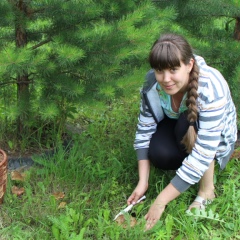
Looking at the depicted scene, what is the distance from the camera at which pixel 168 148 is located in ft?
7.63

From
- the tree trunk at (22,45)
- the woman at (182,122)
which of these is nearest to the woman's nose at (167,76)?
the woman at (182,122)

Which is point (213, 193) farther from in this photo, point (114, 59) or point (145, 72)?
point (114, 59)

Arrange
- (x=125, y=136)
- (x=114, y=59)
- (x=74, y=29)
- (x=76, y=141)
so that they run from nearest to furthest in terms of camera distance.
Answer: (x=114, y=59)
(x=74, y=29)
(x=76, y=141)
(x=125, y=136)

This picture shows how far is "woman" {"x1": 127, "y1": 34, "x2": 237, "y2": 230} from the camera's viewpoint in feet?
6.35

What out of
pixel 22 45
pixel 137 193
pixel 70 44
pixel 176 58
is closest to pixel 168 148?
pixel 137 193

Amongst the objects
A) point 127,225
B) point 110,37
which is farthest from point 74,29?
point 127,225

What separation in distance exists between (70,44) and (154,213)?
93 cm

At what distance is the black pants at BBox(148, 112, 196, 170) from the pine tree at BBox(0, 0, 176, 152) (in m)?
0.38

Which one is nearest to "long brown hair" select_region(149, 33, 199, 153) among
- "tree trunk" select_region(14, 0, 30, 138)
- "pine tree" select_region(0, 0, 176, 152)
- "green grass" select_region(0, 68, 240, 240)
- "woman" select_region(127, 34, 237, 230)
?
"woman" select_region(127, 34, 237, 230)

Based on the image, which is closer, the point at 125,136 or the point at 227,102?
the point at 227,102

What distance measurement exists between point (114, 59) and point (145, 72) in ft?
0.62

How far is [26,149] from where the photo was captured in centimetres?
273

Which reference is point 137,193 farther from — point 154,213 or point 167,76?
point 167,76

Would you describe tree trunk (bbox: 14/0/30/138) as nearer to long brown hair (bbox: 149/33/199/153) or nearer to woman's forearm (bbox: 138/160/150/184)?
woman's forearm (bbox: 138/160/150/184)
